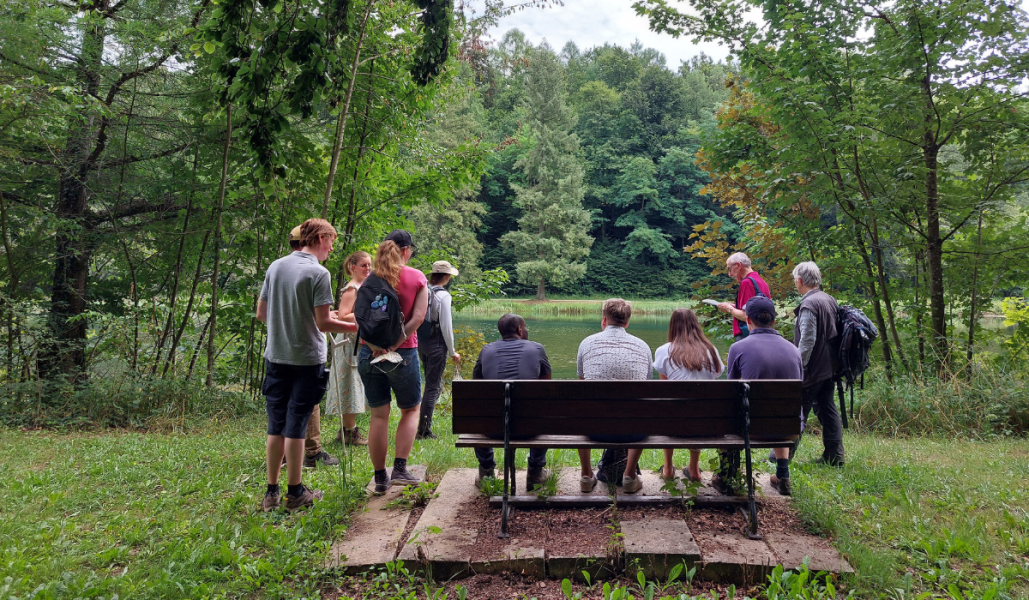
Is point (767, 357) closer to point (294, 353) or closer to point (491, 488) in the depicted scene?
point (491, 488)

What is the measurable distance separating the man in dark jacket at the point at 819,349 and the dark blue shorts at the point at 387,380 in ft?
9.52

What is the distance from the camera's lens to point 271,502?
3.52 meters

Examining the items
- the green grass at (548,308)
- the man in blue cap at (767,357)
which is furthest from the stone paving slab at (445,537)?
the green grass at (548,308)

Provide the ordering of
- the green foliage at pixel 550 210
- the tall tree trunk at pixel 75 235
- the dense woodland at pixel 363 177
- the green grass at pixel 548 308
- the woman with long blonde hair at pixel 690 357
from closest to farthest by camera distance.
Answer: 1. the woman with long blonde hair at pixel 690 357
2. the dense woodland at pixel 363 177
3. the tall tree trunk at pixel 75 235
4. the green grass at pixel 548 308
5. the green foliage at pixel 550 210

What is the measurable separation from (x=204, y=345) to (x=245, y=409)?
1.30 m

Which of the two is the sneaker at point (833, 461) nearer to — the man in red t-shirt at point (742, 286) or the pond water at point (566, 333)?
the man in red t-shirt at point (742, 286)

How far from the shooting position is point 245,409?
7.09 m

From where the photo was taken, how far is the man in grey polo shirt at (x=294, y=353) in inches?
135

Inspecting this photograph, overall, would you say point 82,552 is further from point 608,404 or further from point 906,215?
point 906,215

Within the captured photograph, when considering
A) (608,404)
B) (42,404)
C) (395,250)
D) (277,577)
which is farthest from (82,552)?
(42,404)

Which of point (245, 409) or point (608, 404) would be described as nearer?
point (608, 404)

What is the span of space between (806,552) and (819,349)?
2088mm

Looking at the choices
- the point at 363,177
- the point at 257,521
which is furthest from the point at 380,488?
the point at 363,177

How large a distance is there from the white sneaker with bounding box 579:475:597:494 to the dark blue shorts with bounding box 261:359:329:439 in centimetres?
169
